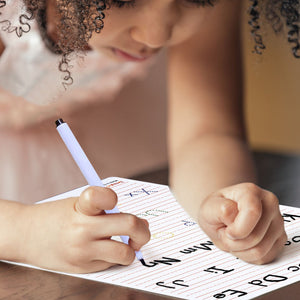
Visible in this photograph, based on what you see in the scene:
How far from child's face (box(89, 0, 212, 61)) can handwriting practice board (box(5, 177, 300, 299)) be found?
15 centimetres

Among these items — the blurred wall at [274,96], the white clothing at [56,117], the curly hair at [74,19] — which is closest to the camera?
the curly hair at [74,19]

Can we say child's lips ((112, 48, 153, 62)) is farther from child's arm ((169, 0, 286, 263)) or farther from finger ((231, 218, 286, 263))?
finger ((231, 218, 286, 263))

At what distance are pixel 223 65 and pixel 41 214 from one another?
1.59 ft

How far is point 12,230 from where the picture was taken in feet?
1.73

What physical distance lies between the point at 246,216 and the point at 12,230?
183 millimetres

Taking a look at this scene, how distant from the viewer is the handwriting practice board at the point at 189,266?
1.47 ft

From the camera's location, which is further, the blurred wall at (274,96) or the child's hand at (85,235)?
the blurred wall at (274,96)

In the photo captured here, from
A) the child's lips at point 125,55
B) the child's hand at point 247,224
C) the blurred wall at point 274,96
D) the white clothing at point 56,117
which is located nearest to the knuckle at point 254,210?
the child's hand at point 247,224

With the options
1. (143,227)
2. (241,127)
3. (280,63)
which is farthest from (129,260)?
(280,63)

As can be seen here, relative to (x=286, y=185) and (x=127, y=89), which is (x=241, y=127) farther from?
(x=127, y=89)

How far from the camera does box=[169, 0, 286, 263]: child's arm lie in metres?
0.50

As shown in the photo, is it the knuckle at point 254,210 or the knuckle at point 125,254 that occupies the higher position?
the knuckle at point 254,210

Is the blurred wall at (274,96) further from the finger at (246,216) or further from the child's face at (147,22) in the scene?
the finger at (246,216)

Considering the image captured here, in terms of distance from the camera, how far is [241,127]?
830 mm
